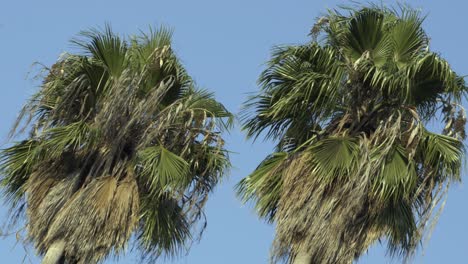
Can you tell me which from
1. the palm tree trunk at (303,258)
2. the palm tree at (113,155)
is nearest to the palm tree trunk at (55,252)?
the palm tree at (113,155)

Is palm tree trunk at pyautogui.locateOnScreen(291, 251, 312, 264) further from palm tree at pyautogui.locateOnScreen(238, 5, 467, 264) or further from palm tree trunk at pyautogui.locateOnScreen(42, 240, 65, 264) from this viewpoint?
palm tree trunk at pyautogui.locateOnScreen(42, 240, 65, 264)

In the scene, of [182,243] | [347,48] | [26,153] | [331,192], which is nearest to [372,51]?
[347,48]

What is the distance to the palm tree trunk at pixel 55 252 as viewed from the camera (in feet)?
54.7

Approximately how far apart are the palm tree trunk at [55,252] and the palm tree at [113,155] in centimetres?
1

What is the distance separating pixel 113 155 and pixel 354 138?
3225mm

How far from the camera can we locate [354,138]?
16.5 meters

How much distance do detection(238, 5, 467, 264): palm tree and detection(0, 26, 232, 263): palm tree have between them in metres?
1.01

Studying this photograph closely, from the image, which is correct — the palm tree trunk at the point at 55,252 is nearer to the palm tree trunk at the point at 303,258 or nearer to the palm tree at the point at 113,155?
the palm tree at the point at 113,155

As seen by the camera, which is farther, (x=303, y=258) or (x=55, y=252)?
(x=55, y=252)

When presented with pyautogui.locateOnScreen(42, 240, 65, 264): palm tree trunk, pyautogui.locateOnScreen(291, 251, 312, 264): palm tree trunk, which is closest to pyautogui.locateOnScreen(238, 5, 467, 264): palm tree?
pyautogui.locateOnScreen(291, 251, 312, 264): palm tree trunk

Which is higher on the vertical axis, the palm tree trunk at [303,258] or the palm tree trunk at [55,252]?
the palm tree trunk at [303,258]

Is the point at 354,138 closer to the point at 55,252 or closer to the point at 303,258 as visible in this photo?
the point at 303,258

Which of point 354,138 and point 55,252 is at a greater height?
point 354,138

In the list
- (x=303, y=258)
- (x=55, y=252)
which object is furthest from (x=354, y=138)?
(x=55, y=252)
